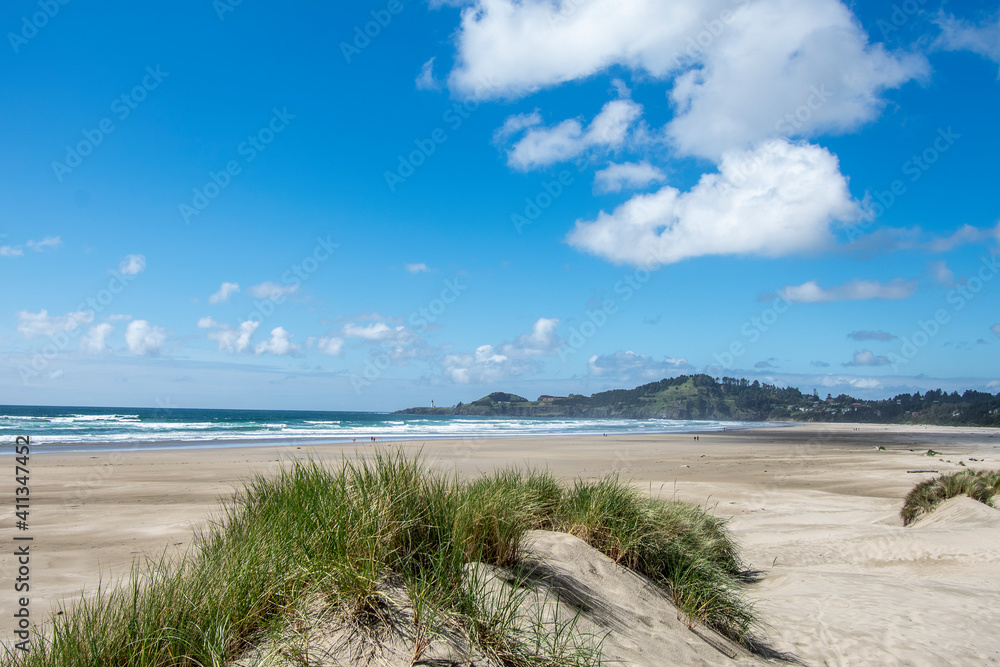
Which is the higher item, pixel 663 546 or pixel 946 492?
pixel 663 546

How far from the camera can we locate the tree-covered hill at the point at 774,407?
116000 millimetres

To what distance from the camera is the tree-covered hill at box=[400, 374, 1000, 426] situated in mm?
116000

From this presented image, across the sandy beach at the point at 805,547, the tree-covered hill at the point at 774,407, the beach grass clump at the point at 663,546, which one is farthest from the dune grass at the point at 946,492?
the tree-covered hill at the point at 774,407

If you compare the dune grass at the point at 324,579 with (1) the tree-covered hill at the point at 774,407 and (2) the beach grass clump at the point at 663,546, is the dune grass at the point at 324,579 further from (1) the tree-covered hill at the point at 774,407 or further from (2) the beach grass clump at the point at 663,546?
(1) the tree-covered hill at the point at 774,407

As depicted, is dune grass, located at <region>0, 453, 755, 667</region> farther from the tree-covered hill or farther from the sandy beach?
the tree-covered hill

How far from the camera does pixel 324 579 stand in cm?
310

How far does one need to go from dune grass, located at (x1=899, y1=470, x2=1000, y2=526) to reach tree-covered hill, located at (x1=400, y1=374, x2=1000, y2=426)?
113m

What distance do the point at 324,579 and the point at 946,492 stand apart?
1437cm

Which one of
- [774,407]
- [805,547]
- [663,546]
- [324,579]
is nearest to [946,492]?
[805,547]

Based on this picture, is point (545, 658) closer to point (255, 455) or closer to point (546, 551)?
point (546, 551)

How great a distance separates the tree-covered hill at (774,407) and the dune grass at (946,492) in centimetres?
11267

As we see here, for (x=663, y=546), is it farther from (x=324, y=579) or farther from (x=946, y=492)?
(x=946, y=492)

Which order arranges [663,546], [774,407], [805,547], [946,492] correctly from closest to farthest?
[663,546], [805,547], [946,492], [774,407]

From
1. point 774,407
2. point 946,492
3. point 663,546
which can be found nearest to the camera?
point 663,546
